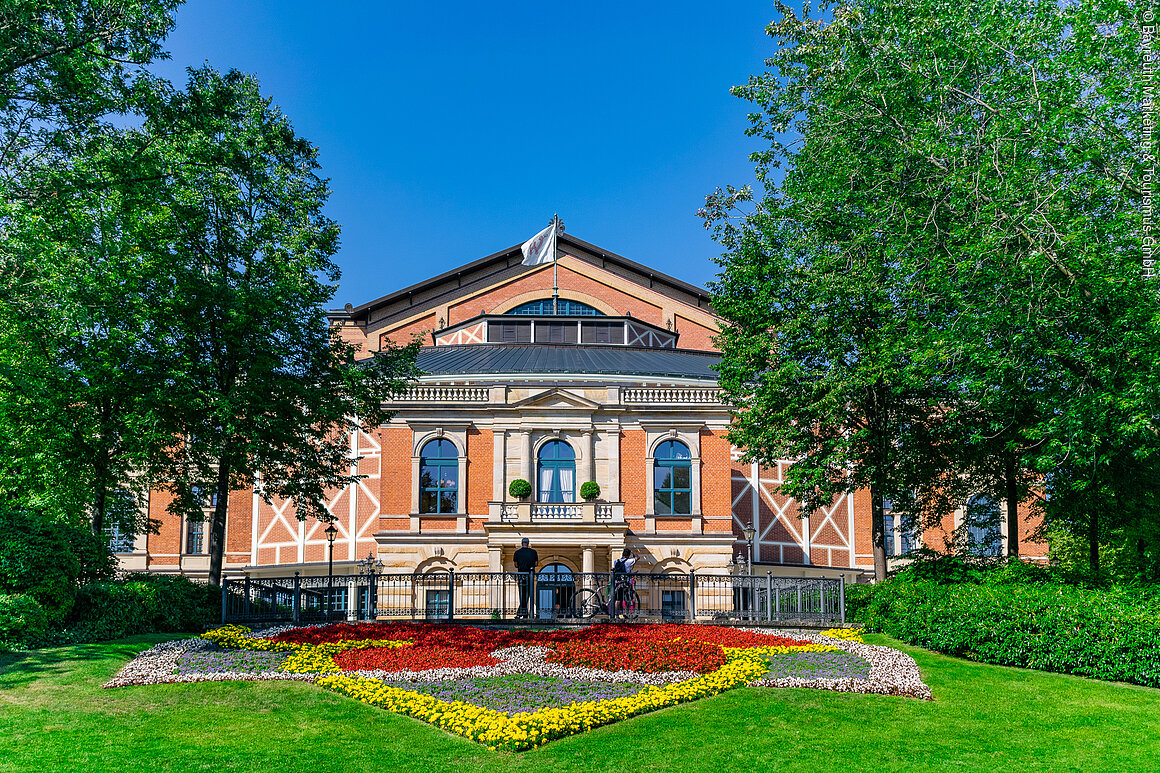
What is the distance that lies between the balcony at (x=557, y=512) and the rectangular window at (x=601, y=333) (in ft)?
50.0

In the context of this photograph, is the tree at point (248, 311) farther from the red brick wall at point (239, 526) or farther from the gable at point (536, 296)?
the gable at point (536, 296)

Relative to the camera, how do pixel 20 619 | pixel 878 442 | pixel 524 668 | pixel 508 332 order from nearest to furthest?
pixel 524 668 < pixel 20 619 < pixel 878 442 < pixel 508 332

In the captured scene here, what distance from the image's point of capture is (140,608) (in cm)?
1805

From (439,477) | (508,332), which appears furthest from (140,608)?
(508,332)

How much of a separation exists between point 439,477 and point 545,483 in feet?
13.5

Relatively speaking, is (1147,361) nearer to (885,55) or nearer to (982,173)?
(982,173)

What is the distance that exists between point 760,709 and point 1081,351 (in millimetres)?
9086

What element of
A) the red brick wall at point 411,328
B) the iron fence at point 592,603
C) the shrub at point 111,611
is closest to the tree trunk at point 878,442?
the iron fence at point 592,603

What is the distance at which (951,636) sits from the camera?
17172 millimetres

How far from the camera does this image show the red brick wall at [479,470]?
111 ft

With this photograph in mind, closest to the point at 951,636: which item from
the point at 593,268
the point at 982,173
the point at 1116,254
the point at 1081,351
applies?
the point at 1081,351

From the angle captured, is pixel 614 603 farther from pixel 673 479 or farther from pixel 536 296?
pixel 536 296

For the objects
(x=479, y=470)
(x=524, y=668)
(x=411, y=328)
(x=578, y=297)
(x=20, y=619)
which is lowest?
(x=524, y=668)

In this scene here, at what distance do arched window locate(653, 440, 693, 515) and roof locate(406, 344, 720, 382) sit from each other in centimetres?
504
